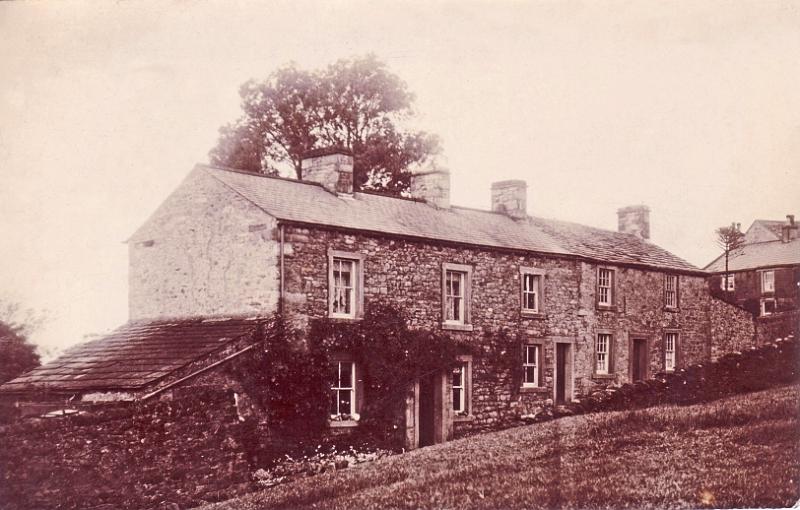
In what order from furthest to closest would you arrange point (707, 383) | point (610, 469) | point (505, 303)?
point (505, 303)
point (707, 383)
point (610, 469)

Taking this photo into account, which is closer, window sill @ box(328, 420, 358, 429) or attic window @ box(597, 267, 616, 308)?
window sill @ box(328, 420, 358, 429)

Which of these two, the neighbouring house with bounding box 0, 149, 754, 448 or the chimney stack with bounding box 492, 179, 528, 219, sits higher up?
the chimney stack with bounding box 492, 179, 528, 219

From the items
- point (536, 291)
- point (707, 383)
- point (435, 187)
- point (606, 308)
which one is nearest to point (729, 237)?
point (707, 383)

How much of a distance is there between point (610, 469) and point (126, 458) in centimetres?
757

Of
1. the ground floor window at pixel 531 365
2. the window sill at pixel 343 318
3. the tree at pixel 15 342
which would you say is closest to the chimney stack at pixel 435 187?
the ground floor window at pixel 531 365

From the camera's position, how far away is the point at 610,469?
15539 millimetres

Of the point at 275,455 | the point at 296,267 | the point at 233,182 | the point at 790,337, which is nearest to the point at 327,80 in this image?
the point at 233,182

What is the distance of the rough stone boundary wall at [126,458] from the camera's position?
49.8ft

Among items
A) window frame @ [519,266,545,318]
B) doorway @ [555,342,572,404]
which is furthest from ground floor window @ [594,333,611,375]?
window frame @ [519,266,545,318]

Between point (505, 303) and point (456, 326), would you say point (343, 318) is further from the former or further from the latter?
point (505, 303)

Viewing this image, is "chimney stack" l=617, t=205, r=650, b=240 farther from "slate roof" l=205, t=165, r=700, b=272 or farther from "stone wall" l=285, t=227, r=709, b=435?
"stone wall" l=285, t=227, r=709, b=435

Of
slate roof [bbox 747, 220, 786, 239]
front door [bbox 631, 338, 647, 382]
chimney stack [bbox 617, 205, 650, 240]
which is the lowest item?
front door [bbox 631, 338, 647, 382]

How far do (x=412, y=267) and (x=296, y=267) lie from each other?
10.0ft

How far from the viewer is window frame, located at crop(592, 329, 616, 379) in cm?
2567
